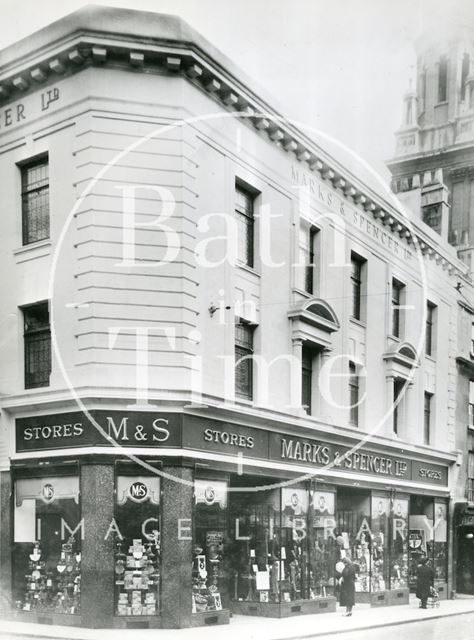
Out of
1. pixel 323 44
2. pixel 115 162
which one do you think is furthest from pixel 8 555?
pixel 323 44

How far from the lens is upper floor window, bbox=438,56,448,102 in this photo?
1005 inches

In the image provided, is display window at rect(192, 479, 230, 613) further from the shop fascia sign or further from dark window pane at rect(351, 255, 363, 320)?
dark window pane at rect(351, 255, 363, 320)

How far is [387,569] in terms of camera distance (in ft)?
83.5

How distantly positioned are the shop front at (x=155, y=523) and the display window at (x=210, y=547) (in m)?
0.04

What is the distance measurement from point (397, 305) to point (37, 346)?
1384 centimetres

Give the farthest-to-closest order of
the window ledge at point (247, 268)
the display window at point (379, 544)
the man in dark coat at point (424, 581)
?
the display window at point (379, 544)
the man in dark coat at point (424, 581)
the window ledge at point (247, 268)

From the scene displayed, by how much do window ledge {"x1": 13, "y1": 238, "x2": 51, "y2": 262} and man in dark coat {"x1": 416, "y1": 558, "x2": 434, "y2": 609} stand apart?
13832 millimetres

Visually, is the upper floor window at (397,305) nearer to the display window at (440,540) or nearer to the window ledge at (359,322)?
the window ledge at (359,322)

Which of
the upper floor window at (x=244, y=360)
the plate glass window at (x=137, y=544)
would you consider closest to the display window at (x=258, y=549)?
the upper floor window at (x=244, y=360)

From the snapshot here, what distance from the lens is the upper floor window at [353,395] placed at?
2517 cm

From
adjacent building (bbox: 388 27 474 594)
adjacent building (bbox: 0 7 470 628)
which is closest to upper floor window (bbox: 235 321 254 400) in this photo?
adjacent building (bbox: 0 7 470 628)

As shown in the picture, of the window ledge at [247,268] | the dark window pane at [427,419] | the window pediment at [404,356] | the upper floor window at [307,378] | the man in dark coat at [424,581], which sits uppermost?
the window ledge at [247,268]

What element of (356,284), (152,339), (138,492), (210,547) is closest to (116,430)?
(138,492)

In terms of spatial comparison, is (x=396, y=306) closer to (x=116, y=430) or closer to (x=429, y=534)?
(x=429, y=534)
